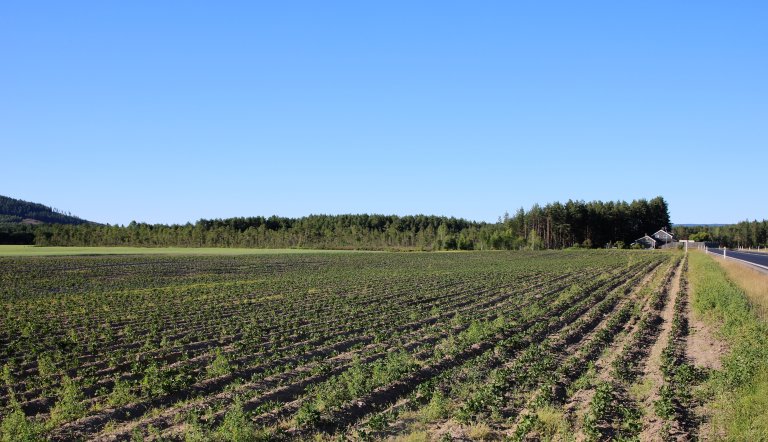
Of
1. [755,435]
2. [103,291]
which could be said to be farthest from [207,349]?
[103,291]

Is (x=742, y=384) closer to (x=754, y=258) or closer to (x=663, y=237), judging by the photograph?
(x=754, y=258)

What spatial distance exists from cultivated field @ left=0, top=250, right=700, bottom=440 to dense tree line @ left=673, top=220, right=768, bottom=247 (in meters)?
157

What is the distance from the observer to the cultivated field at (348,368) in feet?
33.1

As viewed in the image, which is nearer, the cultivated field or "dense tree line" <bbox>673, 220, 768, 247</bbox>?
the cultivated field

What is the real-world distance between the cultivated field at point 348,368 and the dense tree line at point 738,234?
157023 millimetres

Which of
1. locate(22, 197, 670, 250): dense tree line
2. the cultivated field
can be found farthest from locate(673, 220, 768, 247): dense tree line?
the cultivated field

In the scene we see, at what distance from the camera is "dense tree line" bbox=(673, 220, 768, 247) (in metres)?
166

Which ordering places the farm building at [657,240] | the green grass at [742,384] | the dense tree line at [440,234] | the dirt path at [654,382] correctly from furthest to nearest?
the dense tree line at [440,234] → the farm building at [657,240] → the dirt path at [654,382] → the green grass at [742,384]

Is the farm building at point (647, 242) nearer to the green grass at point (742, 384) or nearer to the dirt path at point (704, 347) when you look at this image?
the dirt path at point (704, 347)

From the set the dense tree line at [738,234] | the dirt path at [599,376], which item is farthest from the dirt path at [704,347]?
the dense tree line at [738,234]

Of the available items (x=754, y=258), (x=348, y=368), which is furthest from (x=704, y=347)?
(x=754, y=258)

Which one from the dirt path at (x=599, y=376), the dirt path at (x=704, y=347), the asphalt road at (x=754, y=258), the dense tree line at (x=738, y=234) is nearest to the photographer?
the dirt path at (x=599, y=376)

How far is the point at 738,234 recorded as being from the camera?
172000mm

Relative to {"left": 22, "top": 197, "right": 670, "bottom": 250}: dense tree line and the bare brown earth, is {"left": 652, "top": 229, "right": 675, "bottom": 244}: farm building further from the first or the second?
the bare brown earth
